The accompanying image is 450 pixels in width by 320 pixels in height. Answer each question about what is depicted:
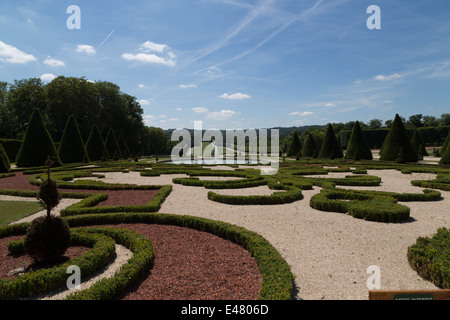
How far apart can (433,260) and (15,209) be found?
11.4 metres

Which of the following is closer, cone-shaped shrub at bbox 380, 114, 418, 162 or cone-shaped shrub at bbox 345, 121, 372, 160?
cone-shaped shrub at bbox 380, 114, 418, 162

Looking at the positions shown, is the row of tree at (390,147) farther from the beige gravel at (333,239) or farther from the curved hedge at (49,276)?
the curved hedge at (49,276)

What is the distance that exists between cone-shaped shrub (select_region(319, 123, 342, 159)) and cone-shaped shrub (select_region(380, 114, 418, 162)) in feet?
20.3

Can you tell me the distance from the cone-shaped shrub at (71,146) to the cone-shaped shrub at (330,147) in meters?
28.6

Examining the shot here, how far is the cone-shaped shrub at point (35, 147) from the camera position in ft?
77.4

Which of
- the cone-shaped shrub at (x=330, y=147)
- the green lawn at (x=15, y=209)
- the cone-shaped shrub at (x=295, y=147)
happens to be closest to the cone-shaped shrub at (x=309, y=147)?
the cone-shaped shrub at (x=295, y=147)

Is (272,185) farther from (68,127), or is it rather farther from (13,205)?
(68,127)

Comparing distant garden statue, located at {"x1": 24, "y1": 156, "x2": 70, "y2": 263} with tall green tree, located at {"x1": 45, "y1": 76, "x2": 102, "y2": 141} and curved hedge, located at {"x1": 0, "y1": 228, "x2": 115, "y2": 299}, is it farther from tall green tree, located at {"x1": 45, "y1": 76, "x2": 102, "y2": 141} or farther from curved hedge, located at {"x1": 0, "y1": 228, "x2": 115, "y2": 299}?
tall green tree, located at {"x1": 45, "y1": 76, "x2": 102, "y2": 141}

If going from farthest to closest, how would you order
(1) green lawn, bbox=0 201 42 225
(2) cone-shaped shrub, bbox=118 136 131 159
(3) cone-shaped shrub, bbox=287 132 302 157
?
(2) cone-shaped shrub, bbox=118 136 131 159 → (3) cone-shaped shrub, bbox=287 132 302 157 → (1) green lawn, bbox=0 201 42 225

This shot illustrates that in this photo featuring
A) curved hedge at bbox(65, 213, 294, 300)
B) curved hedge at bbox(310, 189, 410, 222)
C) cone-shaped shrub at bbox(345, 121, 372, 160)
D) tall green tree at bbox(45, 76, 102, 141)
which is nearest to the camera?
curved hedge at bbox(65, 213, 294, 300)

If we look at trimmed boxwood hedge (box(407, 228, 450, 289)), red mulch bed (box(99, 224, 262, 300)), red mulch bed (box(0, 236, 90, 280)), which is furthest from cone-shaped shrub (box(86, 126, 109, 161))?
trimmed boxwood hedge (box(407, 228, 450, 289))

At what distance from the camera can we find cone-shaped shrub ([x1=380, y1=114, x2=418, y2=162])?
88.9 ft
